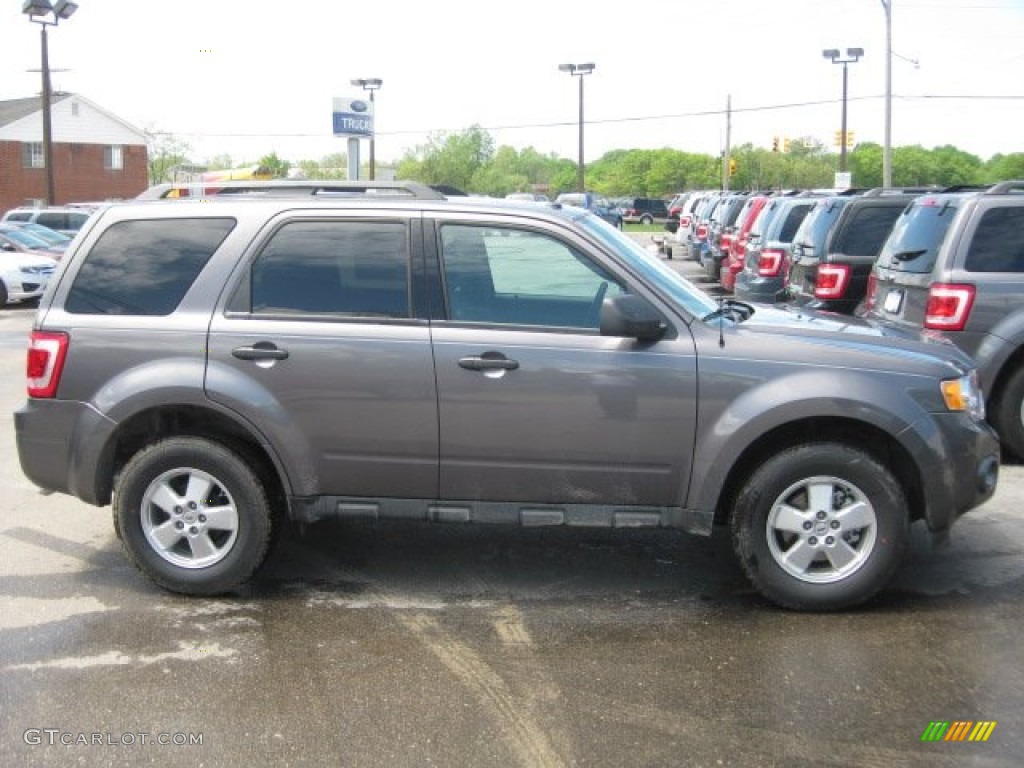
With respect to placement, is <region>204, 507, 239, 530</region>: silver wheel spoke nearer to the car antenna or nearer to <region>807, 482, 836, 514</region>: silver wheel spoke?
the car antenna

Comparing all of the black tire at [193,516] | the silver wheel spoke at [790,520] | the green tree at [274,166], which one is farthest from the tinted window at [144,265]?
the green tree at [274,166]

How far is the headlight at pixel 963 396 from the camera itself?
4.87 metres

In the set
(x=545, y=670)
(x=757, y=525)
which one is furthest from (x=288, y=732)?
(x=757, y=525)

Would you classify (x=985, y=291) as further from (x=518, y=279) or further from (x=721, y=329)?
(x=518, y=279)

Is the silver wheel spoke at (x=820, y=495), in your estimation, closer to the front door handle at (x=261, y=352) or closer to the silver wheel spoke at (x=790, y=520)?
the silver wheel spoke at (x=790, y=520)

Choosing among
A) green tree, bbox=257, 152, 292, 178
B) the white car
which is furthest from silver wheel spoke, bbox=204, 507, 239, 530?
green tree, bbox=257, 152, 292, 178

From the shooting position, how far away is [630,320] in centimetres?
479

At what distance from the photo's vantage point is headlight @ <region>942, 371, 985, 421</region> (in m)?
4.87

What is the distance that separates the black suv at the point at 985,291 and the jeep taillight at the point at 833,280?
7.96 feet

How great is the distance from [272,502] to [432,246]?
57.4 inches

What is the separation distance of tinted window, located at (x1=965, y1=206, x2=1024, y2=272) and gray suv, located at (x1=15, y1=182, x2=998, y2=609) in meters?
2.63

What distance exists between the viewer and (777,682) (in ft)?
13.9

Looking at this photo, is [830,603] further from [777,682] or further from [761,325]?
[761,325]

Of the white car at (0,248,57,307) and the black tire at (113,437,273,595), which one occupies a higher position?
the white car at (0,248,57,307)
